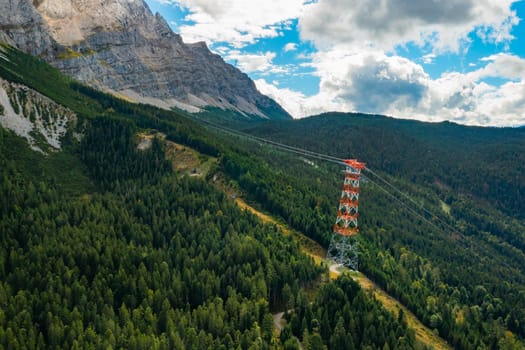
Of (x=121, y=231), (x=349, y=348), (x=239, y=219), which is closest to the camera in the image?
(x=349, y=348)

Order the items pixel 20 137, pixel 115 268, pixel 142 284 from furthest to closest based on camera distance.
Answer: pixel 20 137, pixel 115 268, pixel 142 284

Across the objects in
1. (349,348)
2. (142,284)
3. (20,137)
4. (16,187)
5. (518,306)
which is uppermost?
(20,137)

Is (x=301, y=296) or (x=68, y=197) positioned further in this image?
(x=68, y=197)

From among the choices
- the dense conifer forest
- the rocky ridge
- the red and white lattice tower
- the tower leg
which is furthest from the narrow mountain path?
the rocky ridge

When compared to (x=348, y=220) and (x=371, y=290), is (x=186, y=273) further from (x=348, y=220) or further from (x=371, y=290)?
(x=371, y=290)

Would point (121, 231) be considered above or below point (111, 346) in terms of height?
above

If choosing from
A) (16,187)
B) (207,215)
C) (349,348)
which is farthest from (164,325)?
(16,187)

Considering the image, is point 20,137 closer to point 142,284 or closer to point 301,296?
point 142,284
